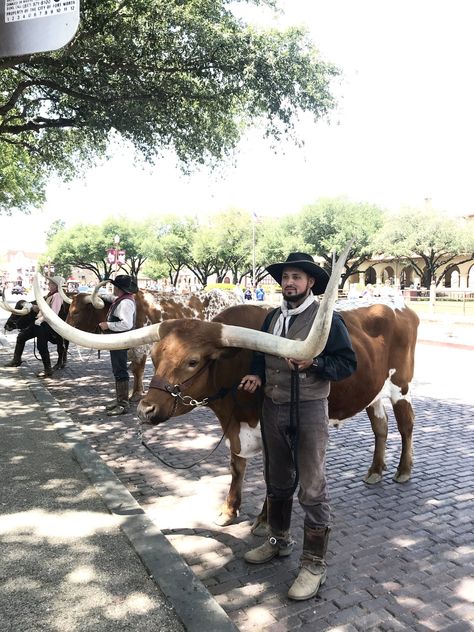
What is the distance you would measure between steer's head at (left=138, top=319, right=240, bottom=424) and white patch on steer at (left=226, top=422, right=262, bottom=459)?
0.58 m

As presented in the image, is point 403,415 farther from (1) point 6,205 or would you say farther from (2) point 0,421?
(1) point 6,205

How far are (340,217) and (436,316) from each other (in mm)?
27598

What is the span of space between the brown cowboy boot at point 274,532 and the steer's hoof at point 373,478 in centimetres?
165

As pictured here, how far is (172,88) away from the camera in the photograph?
933 centimetres

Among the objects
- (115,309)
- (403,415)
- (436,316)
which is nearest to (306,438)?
(403,415)

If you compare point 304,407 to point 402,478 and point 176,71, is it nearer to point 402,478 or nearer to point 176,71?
point 402,478

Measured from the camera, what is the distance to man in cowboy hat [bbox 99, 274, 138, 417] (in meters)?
7.40

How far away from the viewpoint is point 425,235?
44.6 meters

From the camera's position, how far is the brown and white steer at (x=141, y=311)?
28.2ft

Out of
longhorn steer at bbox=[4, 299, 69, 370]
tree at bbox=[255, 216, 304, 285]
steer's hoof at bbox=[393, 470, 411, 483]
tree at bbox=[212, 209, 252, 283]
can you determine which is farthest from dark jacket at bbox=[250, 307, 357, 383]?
tree at bbox=[212, 209, 252, 283]

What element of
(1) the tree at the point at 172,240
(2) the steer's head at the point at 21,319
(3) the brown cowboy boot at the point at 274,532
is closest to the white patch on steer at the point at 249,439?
(3) the brown cowboy boot at the point at 274,532

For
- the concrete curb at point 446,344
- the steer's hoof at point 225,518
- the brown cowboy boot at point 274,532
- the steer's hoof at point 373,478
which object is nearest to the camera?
the brown cowboy boot at point 274,532

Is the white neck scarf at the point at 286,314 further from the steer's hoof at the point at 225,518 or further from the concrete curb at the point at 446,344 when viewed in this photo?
the concrete curb at the point at 446,344

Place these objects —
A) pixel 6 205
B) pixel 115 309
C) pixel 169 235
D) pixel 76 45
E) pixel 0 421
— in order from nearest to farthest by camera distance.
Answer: pixel 0 421 < pixel 115 309 < pixel 76 45 < pixel 6 205 < pixel 169 235
